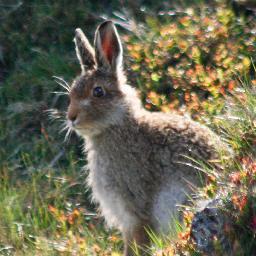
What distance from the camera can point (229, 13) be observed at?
7.87 metres

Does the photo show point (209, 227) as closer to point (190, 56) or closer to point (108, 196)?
point (108, 196)

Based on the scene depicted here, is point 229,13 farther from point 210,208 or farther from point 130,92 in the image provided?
point 210,208

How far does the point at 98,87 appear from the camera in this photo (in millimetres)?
6621

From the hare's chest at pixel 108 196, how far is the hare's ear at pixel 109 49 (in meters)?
0.78

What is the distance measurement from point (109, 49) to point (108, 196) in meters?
1.27

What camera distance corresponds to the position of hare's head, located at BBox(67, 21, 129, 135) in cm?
650

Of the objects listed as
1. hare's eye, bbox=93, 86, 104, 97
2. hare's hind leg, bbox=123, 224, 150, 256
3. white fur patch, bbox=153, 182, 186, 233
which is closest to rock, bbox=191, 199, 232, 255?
white fur patch, bbox=153, 182, 186, 233

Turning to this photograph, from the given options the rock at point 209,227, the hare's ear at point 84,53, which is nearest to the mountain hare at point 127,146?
the hare's ear at point 84,53

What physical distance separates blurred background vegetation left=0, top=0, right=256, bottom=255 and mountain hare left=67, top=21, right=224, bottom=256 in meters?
0.37

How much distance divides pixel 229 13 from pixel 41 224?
2.79 metres

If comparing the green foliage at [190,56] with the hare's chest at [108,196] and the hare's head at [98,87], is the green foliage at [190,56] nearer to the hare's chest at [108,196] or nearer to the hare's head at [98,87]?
the hare's head at [98,87]

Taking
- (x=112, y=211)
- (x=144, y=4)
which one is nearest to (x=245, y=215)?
(x=112, y=211)

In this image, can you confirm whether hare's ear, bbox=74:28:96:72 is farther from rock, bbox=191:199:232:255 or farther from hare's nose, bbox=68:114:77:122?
rock, bbox=191:199:232:255

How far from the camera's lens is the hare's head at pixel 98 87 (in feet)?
21.3
